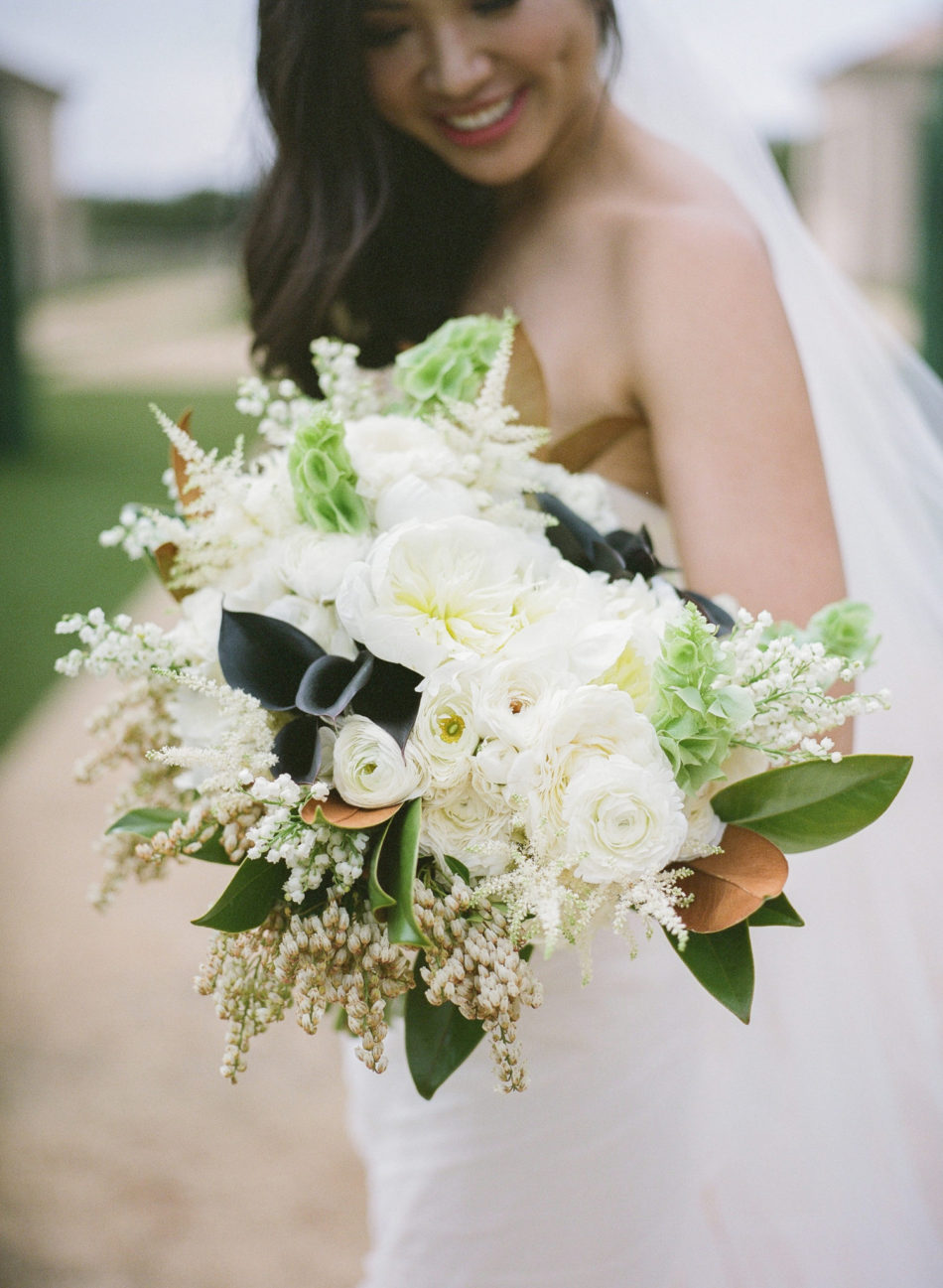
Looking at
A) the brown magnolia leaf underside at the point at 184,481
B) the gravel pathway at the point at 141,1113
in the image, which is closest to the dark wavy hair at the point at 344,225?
the brown magnolia leaf underside at the point at 184,481

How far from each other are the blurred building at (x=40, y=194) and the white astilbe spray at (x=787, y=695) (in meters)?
20.4

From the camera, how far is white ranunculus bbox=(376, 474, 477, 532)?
1155 mm

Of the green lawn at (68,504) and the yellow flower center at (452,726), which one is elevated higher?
the yellow flower center at (452,726)

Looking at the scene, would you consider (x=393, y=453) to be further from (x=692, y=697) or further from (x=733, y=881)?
(x=733, y=881)

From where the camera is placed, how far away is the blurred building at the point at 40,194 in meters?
19.8

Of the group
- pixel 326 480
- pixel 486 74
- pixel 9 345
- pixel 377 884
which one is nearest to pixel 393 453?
pixel 326 480

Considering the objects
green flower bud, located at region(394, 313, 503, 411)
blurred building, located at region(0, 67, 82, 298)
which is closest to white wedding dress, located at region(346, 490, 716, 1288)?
green flower bud, located at region(394, 313, 503, 411)

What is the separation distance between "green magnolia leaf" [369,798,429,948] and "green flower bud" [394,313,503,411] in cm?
60

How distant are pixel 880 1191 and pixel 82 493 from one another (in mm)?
12484

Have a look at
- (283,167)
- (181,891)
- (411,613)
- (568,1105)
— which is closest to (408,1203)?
(568,1105)

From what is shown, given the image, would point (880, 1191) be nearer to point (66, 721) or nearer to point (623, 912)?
point (623, 912)

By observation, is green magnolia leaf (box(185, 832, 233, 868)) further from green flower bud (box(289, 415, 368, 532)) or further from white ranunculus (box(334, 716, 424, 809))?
green flower bud (box(289, 415, 368, 532))

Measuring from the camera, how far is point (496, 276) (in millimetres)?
2031

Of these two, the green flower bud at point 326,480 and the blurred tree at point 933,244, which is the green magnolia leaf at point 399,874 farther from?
the blurred tree at point 933,244
